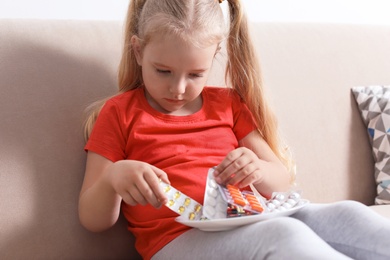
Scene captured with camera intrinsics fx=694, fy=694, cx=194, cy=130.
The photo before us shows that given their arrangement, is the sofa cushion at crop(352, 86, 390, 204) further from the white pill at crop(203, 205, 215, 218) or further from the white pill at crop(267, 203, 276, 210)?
the white pill at crop(203, 205, 215, 218)

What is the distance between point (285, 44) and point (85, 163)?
694 millimetres

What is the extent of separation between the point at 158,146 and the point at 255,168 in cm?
21

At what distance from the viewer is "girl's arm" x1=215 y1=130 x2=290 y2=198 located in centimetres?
134

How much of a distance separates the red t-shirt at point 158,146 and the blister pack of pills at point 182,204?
0.19ft

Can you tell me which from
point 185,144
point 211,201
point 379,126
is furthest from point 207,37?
point 379,126

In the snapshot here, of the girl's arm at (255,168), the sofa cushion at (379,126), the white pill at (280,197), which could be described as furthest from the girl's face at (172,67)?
the sofa cushion at (379,126)

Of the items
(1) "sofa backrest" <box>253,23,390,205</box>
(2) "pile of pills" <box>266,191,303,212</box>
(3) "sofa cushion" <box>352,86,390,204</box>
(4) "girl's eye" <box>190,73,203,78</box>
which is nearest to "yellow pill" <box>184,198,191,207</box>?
(2) "pile of pills" <box>266,191,303,212</box>

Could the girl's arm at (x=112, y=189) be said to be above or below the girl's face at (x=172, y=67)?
below

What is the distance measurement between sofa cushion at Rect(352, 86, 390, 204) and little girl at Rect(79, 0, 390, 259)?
0.36 metres

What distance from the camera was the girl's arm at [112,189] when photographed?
1218mm

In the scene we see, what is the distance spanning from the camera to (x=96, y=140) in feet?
4.64

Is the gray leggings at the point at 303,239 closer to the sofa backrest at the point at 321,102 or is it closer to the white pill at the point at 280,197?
the white pill at the point at 280,197

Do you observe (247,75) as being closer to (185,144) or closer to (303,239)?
(185,144)

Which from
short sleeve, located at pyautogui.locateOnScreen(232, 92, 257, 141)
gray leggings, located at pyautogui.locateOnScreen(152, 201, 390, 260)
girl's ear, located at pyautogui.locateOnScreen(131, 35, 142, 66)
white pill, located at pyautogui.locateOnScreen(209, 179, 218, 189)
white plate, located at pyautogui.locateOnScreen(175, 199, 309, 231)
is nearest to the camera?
gray leggings, located at pyautogui.locateOnScreen(152, 201, 390, 260)
